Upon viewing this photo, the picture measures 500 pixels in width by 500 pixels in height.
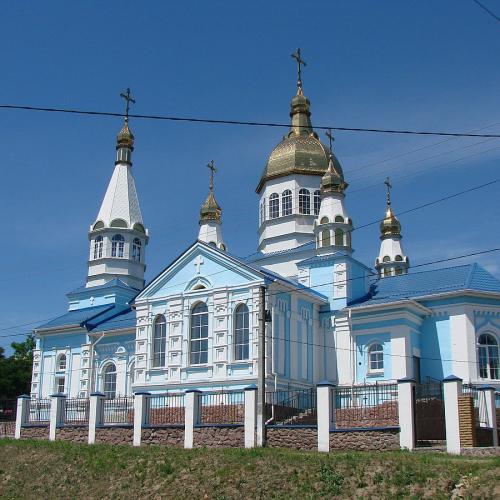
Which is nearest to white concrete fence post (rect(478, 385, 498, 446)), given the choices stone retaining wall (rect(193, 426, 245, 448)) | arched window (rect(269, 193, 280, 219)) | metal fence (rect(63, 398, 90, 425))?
stone retaining wall (rect(193, 426, 245, 448))

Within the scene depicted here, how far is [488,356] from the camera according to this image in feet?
84.2

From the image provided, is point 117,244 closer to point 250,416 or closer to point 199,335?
point 199,335

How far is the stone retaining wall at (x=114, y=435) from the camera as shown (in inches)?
862

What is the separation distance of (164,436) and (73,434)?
412 centimetres

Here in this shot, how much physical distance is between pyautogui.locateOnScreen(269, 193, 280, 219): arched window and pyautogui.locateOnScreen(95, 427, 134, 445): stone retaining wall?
15.1m

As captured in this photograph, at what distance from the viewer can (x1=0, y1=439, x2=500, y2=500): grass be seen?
13555 millimetres

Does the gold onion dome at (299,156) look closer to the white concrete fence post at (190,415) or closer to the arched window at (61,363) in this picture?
the arched window at (61,363)

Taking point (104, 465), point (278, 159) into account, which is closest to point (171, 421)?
point (104, 465)

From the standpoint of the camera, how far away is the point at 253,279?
84.2ft

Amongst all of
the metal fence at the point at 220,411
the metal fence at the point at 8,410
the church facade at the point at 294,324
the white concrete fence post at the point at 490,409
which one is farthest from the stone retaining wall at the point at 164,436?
the white concrete fence post at the point at 490,409

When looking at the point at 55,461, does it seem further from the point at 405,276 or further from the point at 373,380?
the point at 405,276

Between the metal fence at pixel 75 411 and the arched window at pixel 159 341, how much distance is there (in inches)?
143

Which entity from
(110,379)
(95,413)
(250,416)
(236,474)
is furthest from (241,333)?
(236,474)

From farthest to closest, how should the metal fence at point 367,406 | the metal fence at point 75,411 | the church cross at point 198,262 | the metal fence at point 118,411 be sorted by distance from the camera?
the church cross at point 198,262 < the metal fence at point 75,411 < the metal fence at point 118,411 < the metal fence at point 367,406
